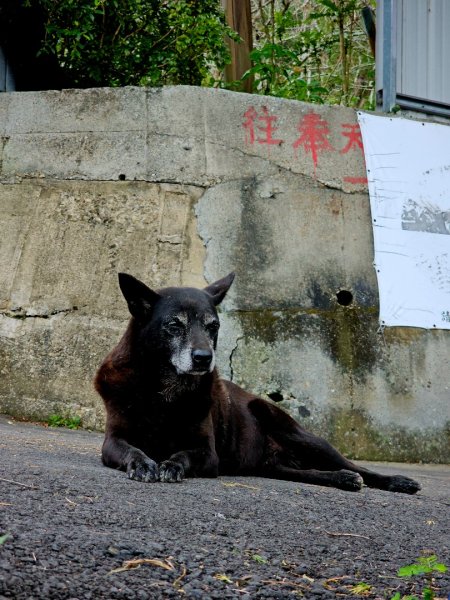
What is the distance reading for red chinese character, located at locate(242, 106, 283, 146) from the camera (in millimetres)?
8961

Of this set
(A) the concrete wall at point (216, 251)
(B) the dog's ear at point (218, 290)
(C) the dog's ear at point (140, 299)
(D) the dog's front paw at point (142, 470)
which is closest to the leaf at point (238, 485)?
(D) the dog's front paw at point (142, 470)

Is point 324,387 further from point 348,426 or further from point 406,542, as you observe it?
point 406,542

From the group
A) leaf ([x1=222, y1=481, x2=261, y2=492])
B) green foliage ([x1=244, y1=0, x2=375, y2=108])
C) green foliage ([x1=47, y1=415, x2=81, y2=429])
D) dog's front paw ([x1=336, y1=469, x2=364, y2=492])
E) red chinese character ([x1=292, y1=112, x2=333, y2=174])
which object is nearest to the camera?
leaf ([x1=222, y1=481, x2=261, y2=492])

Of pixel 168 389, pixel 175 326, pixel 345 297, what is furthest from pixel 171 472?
pixel 345 297

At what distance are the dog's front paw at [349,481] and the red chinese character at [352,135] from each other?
15.3ft

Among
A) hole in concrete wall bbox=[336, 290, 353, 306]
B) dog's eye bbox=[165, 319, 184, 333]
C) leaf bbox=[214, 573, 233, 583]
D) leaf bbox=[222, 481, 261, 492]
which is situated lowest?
leaf bbox=[214, 573, 233, 583]

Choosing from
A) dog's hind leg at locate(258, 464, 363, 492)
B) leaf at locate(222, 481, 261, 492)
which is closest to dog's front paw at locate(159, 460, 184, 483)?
leaf at locate(222, 481, 261, 492)

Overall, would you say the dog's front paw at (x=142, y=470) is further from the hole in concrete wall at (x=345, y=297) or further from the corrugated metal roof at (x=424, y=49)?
Result: the corrugated metal roof at (x=424, y=49)

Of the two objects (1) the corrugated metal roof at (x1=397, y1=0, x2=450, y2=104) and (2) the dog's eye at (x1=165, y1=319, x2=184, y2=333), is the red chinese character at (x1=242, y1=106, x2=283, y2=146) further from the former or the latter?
(2) the dog's eye at (x1=165, y1=319, x2=184, y2=333)

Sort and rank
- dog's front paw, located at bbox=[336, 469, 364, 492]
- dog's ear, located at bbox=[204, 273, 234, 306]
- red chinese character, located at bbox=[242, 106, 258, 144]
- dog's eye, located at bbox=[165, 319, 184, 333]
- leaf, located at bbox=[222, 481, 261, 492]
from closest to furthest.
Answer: leaf, located at bbox=[222, 481, 261, 492] < dog's eye, located at bbox=[165, 319, 184, 333] < dog's front paw, located at bbox=[336, 469, 364, 492] < dog's ear, located at bbox=[204, 273, 234, 306] < red chinese character, located at bbox=[242, 106, 258, 144]

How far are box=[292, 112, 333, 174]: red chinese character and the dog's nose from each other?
4.52 meters

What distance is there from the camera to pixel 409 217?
9117 millimetres

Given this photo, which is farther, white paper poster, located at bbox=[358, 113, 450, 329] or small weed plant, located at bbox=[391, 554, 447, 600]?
white paper poster, located at bbox=[358, 113, 450, 329]

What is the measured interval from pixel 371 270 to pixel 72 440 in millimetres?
3628
